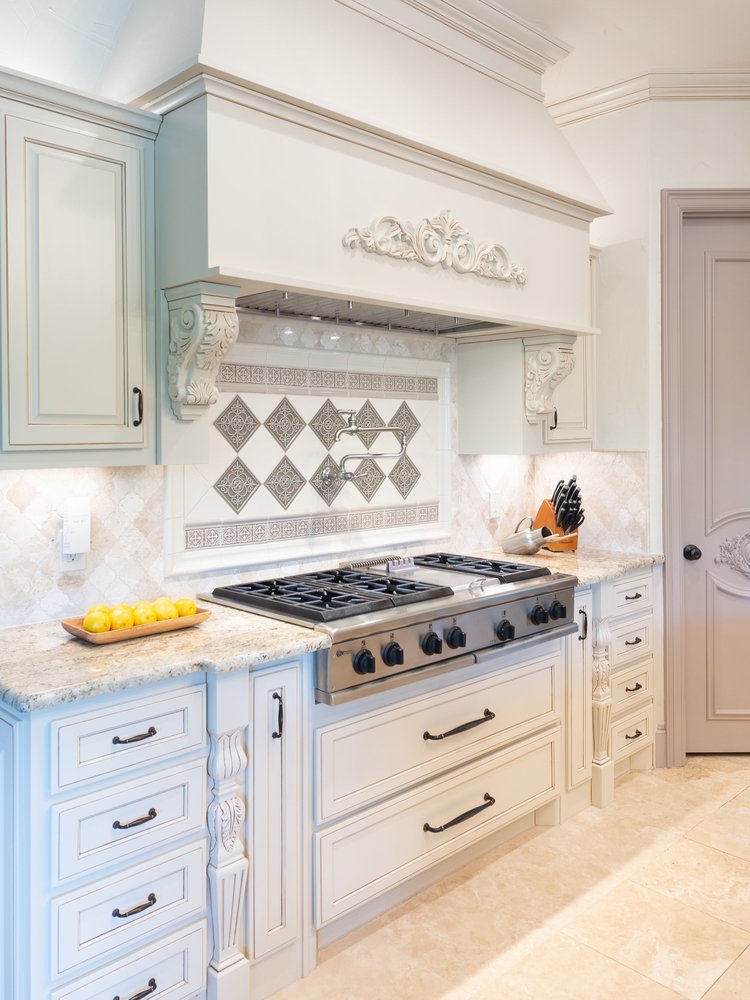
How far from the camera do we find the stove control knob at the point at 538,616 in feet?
8.99

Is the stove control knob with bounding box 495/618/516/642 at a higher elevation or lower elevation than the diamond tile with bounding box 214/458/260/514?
lower

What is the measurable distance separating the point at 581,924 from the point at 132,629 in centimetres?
162

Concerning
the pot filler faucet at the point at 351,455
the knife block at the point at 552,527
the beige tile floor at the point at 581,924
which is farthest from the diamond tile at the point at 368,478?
the beige tile floor at the point at 581,924

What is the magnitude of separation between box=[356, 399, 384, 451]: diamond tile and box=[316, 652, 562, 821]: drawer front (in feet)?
3.35

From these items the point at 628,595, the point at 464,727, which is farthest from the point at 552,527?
the point at 464,727

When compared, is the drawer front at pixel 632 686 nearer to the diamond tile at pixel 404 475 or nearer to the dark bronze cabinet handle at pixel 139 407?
the diamond tile at pixel 404 475

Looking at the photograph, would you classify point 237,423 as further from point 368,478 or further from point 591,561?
point 591,561

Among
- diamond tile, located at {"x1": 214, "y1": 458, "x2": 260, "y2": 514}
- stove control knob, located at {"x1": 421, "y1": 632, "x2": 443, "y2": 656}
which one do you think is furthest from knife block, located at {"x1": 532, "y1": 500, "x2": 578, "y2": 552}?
diamond tile, located at {"x1": 214, "y1": 458, "x2": 260, "y2": 514}

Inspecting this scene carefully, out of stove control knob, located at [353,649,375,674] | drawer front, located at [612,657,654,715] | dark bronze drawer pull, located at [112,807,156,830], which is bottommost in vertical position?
drawer front, located at [612,657,654,715]

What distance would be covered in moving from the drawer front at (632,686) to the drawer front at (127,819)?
1.99 metres

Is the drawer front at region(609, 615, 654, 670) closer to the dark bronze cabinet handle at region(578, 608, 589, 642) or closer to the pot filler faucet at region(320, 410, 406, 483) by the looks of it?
the dark bronze cabinet handle at region(578, 608, 589, 642)

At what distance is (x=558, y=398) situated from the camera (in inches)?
138

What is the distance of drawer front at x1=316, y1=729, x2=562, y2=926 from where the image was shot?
2.23 m

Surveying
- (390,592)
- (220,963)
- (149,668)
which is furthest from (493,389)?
(220,963)
